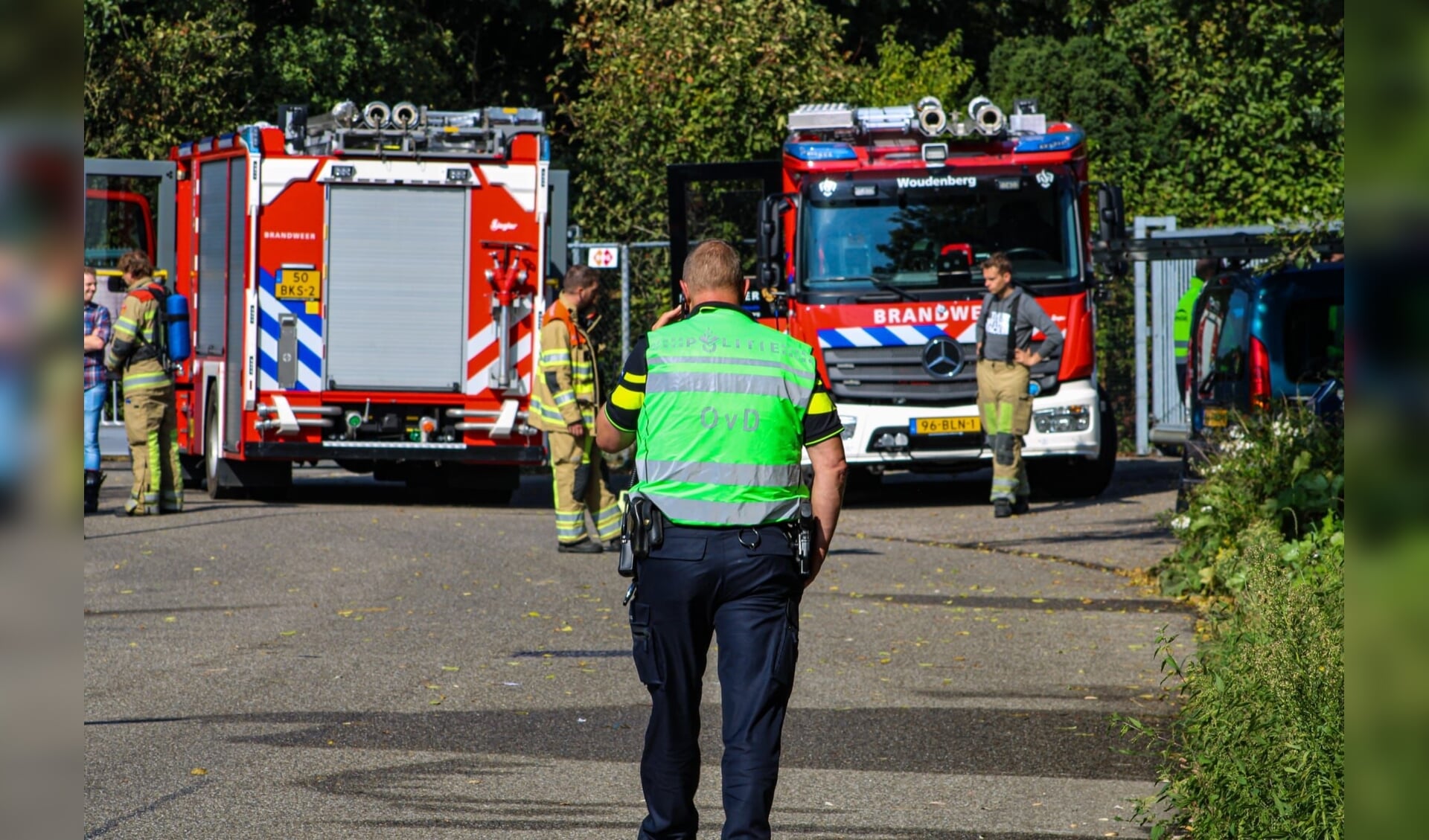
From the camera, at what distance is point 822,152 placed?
16.2m

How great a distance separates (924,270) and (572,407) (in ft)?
17.1

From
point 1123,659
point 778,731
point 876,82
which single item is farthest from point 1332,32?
point 876,82

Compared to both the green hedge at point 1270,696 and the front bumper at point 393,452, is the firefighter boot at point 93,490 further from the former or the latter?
the green hedge at point 1270,696

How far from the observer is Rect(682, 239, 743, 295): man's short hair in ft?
16.7

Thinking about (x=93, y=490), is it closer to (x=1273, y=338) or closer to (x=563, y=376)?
(x=563, y=376)

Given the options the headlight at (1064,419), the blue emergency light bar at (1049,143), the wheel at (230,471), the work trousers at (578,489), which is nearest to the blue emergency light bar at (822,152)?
the blue emergency light bar at (1049,143)

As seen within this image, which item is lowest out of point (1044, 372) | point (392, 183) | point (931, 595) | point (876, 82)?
point (931, 595)

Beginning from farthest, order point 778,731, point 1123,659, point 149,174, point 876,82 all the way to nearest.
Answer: point 876,82, point 149,174, point 1123,659, point 778,731

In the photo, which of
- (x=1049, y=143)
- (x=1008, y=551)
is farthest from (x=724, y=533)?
(x=1049, y=143)

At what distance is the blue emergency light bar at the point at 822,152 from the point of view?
16.2 meters

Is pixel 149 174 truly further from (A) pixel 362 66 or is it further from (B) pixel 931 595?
(A) pixel 362 66

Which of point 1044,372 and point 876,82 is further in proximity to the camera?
point 876,82

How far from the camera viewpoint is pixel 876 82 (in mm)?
28641
